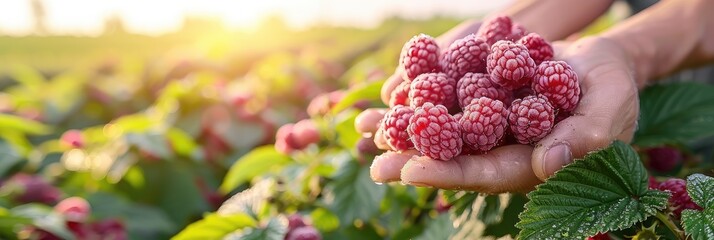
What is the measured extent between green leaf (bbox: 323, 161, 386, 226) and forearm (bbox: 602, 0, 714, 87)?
47 centimetres

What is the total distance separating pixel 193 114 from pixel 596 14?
1.29m

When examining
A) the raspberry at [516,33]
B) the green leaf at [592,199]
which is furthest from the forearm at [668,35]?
the green leaf at [592,199]

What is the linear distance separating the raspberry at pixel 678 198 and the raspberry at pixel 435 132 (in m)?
0.25

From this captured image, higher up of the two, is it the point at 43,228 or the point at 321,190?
the point at 43,228

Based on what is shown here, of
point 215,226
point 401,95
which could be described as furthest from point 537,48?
point 215,226

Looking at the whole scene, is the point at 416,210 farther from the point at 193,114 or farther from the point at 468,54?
the point at 193,114

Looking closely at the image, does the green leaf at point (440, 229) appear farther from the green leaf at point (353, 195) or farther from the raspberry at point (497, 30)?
the raspberry at point (497, 30)

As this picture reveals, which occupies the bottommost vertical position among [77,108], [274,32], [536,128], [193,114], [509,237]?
[509,237]

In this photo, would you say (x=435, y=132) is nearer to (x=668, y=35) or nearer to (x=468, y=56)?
(x=468, y=56)

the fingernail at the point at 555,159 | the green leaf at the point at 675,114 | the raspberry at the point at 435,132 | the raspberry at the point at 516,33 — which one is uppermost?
→ the raspberry at the point at 516,33

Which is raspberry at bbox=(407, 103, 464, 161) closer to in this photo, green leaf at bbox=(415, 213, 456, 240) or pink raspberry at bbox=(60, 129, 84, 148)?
green leaf at bbox=(415, 213, 456, 240)

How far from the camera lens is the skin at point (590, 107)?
889 millimetres

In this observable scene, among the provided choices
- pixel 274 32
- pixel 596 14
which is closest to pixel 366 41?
pixel 274 32

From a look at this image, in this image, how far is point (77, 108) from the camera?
10.2 ft
